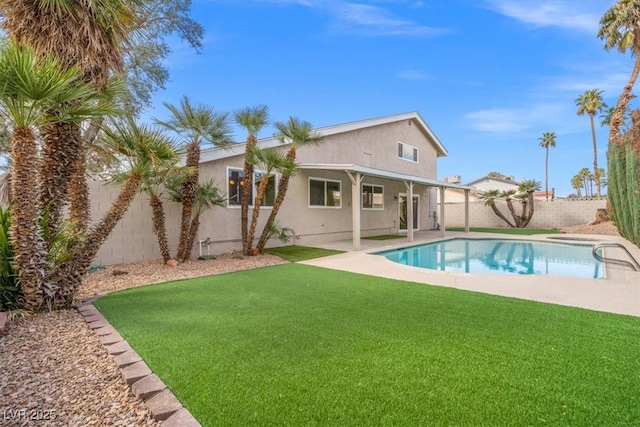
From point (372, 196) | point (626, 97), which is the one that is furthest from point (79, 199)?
point (626, 97)

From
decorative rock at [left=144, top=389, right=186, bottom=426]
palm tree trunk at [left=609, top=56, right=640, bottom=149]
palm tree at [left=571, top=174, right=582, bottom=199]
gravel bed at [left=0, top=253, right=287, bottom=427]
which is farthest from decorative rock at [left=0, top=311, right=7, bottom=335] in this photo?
palm tree at [left=571, top=174, right=582, bottom=199]

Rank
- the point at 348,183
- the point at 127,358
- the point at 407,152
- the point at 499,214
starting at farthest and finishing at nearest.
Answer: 1. the point at 499,214
2. the point at 407,152
3. the point at 348,183
4. the point at 127,358

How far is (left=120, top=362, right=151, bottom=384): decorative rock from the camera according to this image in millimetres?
3250

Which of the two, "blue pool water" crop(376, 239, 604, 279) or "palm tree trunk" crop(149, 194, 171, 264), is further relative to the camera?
"blue pool water" crop(376, 239, 604, 279)

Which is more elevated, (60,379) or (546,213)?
(546,213)

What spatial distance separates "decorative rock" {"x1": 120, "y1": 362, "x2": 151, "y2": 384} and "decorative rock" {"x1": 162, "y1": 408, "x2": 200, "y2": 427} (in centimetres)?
88

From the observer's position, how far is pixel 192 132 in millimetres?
9734

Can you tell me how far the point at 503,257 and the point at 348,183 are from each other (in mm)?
8091

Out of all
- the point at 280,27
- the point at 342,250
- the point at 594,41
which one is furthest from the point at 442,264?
the point at 594,41

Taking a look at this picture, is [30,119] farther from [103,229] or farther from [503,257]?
[503,257]

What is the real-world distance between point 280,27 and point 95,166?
12175mm

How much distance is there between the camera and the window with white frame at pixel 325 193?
621 inches

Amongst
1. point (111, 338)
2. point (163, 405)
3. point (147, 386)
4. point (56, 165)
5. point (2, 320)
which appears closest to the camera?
point (163, 405)

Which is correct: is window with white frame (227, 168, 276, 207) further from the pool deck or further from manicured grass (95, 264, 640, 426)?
manicured grass (95, 264, 640, 426)
